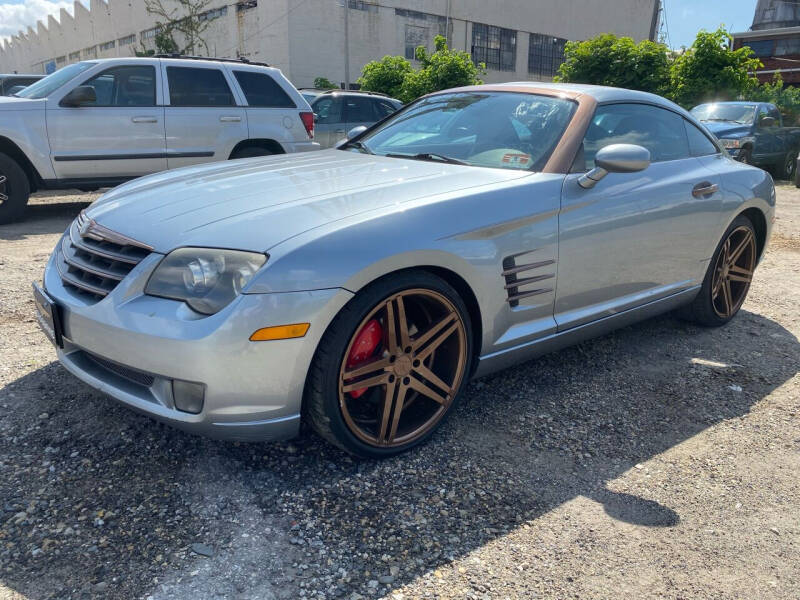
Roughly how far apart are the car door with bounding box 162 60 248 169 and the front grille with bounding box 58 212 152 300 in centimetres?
522

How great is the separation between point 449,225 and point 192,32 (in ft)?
130

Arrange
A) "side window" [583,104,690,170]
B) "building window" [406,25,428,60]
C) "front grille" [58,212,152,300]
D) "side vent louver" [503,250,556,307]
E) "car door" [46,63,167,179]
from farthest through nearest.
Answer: "building window" [406,25,428,60] → "car door" [46,63,167,179] → "side window" [583,104,690,170] → "side vent louver" [503,250,556,307] → "front grille" [58,212,152,300]

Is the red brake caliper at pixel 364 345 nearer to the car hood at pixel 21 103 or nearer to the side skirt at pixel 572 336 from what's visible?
the side skirt at pixel 572 336

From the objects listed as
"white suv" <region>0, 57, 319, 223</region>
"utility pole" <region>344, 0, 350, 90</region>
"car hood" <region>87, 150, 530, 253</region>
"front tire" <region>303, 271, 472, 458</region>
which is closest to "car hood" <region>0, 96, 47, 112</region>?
"white suv" <region>0, 57, 319, 223</region>

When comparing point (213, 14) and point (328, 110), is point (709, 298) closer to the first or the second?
point (328, 110)

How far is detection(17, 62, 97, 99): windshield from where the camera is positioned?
7215 mm

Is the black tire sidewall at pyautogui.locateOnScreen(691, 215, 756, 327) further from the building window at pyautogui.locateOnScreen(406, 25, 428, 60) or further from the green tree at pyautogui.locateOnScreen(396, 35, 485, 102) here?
the building window at pyautogui.locateOnScreen(406, 25, 428, 60)

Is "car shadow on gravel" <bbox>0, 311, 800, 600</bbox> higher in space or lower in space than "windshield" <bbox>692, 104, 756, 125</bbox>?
lower

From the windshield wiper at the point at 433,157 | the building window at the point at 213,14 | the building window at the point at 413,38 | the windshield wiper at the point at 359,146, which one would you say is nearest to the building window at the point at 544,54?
the building window at the point at 413,38

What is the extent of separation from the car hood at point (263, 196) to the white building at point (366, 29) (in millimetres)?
24067

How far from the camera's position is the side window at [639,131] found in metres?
3.43

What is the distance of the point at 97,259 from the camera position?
8.63ft

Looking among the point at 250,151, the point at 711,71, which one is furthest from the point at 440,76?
the point at 250,151

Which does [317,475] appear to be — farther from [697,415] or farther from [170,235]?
[697,415]
